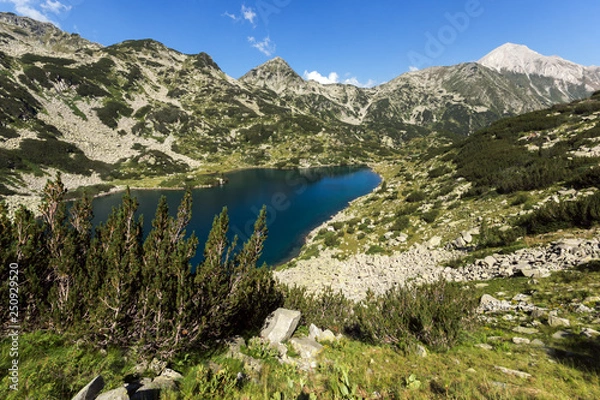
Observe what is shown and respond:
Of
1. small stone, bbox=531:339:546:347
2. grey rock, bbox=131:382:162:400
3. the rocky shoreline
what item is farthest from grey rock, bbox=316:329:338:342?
small stone, bbox=531:339:546:347

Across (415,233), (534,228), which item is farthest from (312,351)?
(415,233)

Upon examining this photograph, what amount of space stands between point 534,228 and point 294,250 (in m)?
27.3

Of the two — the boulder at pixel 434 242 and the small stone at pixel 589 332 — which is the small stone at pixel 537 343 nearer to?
the small stone at pixel 589 332

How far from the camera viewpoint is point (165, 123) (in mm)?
146000

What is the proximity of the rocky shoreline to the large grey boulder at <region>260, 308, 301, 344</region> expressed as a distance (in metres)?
5.24

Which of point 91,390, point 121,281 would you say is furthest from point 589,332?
point 121,281

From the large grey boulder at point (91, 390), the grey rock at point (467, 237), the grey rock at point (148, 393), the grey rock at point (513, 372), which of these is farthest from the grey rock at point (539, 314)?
the large grey boulder at point (91, 390)

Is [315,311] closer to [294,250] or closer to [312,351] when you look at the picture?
[312,351]

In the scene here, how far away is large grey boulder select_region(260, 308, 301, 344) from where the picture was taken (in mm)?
9016

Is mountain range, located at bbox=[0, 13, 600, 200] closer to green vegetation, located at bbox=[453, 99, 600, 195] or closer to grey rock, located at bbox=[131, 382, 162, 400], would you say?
grey rock, located at bbox=[131, 382, 162, 400]

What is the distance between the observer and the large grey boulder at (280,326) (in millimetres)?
9016

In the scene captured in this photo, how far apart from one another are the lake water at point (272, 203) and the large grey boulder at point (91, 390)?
95.9ft

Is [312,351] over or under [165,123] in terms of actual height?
under

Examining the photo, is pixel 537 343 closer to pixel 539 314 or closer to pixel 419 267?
pixel 539 314
